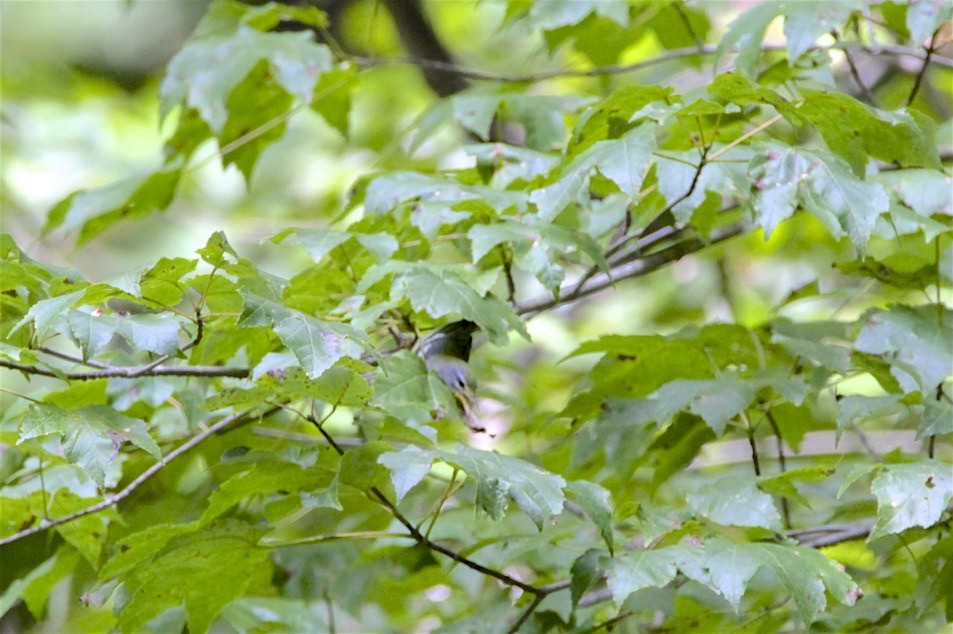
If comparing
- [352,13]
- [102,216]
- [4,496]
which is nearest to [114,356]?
[4,496]

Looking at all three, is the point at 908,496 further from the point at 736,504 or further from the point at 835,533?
the point at 835,533

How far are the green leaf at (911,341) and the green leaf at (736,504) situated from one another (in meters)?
0.24

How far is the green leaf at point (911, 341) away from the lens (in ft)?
3.92

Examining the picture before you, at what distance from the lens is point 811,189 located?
3.34 feet

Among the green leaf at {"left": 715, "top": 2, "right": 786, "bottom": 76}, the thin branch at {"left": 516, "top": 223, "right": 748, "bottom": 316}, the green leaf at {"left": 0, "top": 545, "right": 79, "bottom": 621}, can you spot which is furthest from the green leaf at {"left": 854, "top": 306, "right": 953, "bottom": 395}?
the green leaf at {"left": 0, "top": 545, "right": 79, "bottom": 621}

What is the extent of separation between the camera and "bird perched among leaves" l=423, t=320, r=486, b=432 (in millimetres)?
1153

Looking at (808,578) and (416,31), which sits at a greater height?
(416,31)

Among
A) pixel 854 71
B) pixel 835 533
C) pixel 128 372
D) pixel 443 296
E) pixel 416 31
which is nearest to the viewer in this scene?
pixel 128 372

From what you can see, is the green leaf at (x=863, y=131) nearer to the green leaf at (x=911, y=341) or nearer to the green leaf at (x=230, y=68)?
the green leaf at (x=911, y=341)

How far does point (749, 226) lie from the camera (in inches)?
55.4

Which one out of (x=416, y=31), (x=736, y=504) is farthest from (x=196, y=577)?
(x=416, y=31)

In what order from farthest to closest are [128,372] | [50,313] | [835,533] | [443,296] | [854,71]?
[854,71] < [835,533] < [443,296] < [128,372] < [50,313]

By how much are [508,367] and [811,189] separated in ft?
2.46

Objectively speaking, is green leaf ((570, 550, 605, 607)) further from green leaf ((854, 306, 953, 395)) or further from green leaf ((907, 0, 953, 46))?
green leaf ((907, 0, 953, 46))
